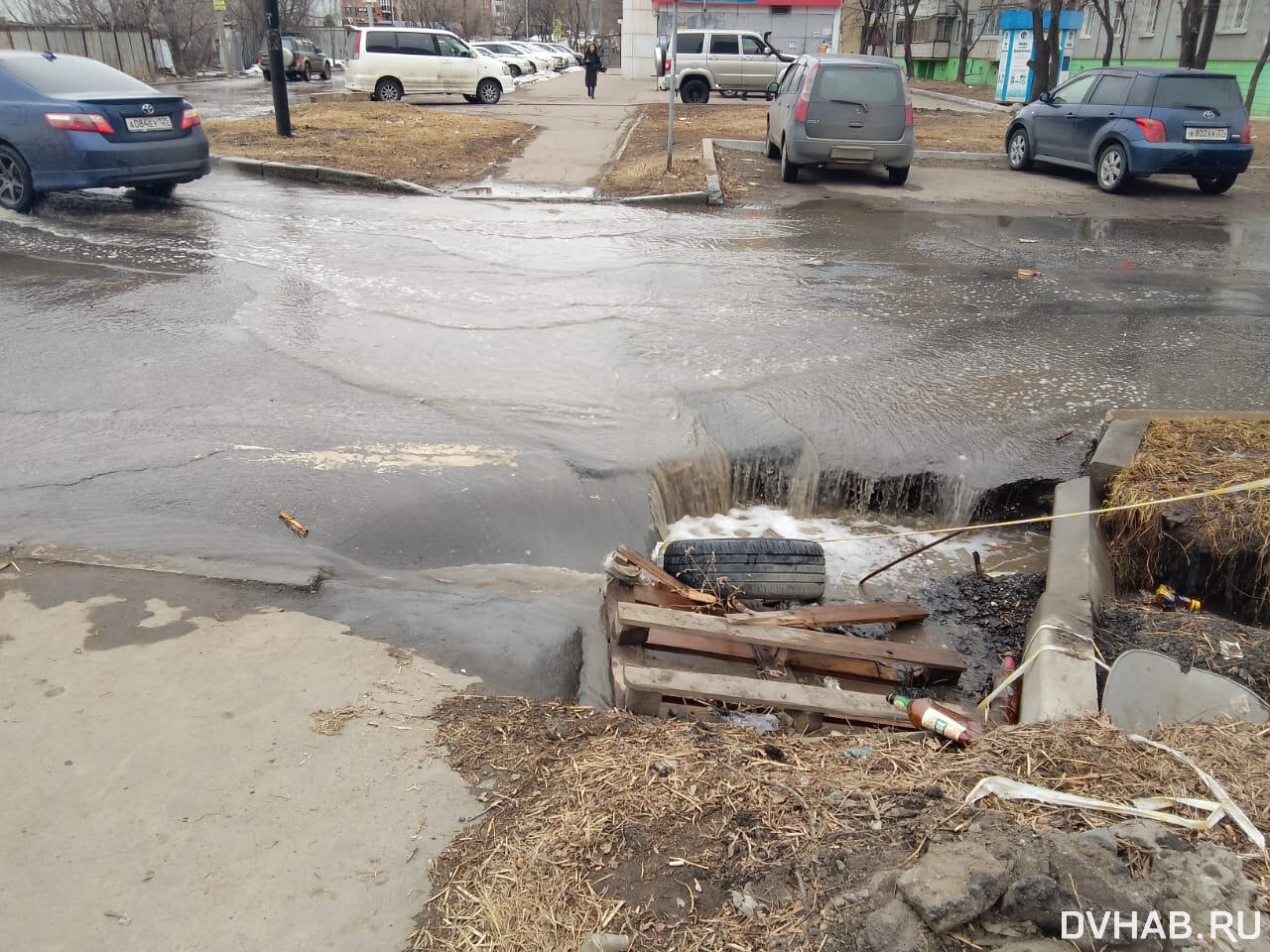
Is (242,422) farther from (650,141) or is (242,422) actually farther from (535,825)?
(650,141)

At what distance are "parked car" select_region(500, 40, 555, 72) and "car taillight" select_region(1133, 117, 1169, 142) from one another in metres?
40.2

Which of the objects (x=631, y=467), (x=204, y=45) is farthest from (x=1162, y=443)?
(x=204, y=45)

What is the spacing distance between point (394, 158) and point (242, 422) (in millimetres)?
11147

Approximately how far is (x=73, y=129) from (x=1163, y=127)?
557 inches

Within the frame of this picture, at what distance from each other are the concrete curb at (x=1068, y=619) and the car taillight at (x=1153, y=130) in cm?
1080

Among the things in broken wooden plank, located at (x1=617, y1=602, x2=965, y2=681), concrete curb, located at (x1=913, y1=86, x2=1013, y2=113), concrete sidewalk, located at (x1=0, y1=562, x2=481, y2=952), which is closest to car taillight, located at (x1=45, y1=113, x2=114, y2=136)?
concrete sidewalk, located at (x1=0, y1=562, x2=481, y2=952)

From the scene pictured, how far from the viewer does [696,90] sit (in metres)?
30.0

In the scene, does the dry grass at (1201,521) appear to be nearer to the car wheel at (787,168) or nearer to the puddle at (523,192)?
the puddle at (523,192)

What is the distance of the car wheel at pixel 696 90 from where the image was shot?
2981 cm

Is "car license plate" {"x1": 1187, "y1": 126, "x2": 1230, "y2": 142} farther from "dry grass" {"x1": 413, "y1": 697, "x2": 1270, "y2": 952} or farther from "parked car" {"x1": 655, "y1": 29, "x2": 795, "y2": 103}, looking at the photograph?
"parked car" {"x1": 655, "y1": 29, "x2": 795, "y2": 103}

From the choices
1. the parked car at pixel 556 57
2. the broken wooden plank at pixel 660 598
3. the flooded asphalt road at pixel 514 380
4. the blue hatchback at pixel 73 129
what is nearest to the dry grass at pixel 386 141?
the blue hatchback at pixel 73 129

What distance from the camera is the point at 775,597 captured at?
459 centimetres

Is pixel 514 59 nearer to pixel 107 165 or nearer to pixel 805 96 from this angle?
pixel 805 96

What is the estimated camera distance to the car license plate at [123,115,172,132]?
1045cm
